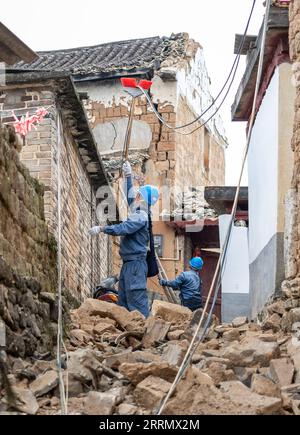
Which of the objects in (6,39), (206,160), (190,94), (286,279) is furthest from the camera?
(206,160)

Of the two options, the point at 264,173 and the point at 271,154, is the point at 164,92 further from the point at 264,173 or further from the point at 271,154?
the point at 271,154

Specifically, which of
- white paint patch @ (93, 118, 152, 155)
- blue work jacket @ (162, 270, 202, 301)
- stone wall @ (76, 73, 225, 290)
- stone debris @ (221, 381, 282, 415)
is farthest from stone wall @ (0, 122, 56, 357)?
white paint patch @ (93, 118, 152, 155)

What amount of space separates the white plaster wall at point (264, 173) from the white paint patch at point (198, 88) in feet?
29.5

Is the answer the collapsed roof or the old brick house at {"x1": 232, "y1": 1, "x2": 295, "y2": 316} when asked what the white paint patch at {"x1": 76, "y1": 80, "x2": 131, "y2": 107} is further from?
the old brick house at {"x1": 232, "y1": 1, "x2": 295, "y2": 316}

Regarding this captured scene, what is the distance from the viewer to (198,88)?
67.8ft

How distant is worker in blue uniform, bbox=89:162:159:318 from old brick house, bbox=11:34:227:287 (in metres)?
7.28

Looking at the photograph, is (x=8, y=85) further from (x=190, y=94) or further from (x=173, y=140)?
(x=190, y=94)

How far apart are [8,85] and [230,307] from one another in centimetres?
502

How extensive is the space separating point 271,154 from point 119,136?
10.1 metres

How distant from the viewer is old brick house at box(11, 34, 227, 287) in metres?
17.3

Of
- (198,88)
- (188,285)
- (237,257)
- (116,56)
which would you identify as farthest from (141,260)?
(198,88)

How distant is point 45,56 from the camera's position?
66.5 feet

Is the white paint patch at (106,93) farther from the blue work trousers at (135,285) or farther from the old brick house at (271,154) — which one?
the blue work trousers at (135,285)

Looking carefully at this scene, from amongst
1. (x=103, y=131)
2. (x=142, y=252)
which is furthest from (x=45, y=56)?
(x=142, y=252)
